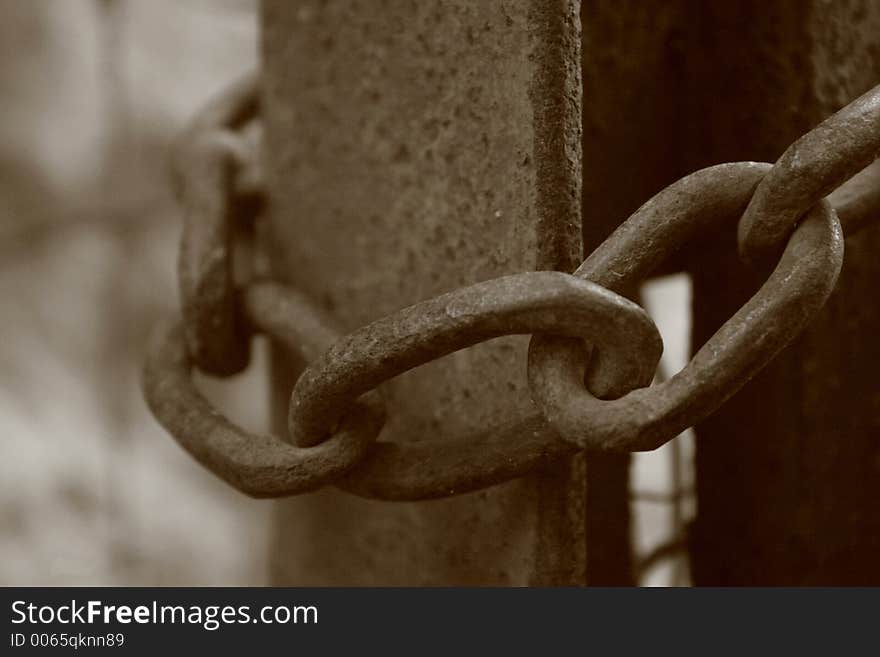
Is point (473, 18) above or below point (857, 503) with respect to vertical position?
above

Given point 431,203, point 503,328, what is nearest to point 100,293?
point 431,203

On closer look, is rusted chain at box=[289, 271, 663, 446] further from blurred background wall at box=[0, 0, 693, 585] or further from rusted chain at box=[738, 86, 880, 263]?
blurred background wall at box=[0, 0, 693, 585]

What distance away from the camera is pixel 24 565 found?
119cm

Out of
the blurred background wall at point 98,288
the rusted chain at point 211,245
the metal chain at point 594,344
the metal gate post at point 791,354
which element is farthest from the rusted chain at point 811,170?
the blurred background wall at point 98,288

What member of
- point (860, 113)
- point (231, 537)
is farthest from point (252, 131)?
point (231, 537)

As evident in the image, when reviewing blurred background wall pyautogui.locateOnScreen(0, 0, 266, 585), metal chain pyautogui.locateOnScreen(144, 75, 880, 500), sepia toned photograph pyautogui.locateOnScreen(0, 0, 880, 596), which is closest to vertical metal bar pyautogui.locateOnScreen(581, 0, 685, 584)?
sepia toned photograph pyautogui.locateOnScreen(0, 0, 880, 596)

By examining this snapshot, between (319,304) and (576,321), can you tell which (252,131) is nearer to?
(319,304)

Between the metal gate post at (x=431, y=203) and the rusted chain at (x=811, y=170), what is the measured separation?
0.10 meters

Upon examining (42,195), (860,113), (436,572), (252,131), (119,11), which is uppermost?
(119,11)

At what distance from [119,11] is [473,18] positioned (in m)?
0.91

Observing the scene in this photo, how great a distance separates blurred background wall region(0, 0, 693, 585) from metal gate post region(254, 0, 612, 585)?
26.3 inches

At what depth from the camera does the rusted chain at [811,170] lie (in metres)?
0.38

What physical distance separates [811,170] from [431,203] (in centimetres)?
21

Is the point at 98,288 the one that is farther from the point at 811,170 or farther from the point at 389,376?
the point at 811,170
